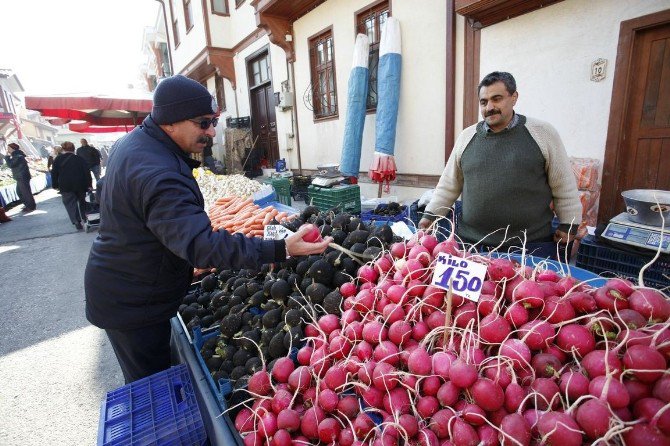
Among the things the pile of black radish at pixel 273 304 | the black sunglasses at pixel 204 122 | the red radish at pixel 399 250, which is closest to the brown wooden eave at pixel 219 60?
the pile of black radish at pixel 273 304

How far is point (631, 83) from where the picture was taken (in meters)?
3.24

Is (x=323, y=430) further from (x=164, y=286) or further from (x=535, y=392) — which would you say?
(x=164, y=286)

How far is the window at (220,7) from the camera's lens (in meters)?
10.1

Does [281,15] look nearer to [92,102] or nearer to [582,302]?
[92,102]

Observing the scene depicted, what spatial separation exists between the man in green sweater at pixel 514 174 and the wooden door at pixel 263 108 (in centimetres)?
786

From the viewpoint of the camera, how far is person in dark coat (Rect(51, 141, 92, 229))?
7461 millimetres

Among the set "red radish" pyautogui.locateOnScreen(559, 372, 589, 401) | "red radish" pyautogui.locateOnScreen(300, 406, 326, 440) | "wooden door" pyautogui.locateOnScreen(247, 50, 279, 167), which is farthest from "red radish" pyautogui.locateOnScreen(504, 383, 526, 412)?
"wooden door" pyautogui.locateOnScreen(247, 50, 279, 167)

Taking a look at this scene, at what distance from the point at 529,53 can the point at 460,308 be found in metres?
3.83

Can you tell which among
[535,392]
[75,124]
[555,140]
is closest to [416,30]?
[555,140]

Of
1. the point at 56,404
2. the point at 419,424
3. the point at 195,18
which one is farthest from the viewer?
the point at 195,18

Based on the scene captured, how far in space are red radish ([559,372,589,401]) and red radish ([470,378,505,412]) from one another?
170 mm

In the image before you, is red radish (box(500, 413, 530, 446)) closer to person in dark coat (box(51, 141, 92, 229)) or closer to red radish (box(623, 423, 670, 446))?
red radish (box(623, 423, 670, 446))

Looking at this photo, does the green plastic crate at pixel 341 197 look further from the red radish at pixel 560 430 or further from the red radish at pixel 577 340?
the red radish at pixel 560 430

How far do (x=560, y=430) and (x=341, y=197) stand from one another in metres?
3.82
